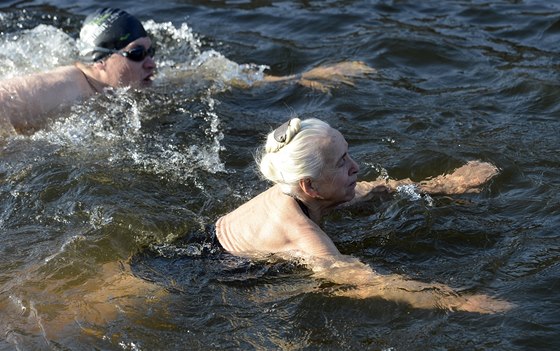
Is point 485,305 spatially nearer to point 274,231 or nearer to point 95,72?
point 274,231

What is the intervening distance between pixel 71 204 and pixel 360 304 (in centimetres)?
239

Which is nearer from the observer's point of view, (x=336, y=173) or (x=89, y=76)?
(x=336, y=173)

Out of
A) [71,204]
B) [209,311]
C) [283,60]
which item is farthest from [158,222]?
[283,60]

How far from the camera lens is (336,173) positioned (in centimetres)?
521

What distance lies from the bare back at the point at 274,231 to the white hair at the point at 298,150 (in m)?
0.21

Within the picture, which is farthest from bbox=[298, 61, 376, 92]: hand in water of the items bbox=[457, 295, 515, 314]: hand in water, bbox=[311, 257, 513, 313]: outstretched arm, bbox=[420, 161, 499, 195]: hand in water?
bbox=[457, 295, 515, 314]: hand in water

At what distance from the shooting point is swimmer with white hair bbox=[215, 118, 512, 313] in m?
5.06

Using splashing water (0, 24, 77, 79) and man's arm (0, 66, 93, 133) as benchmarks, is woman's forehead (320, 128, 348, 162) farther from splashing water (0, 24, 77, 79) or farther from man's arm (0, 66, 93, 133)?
splashing water (0, 24, 77, 79)

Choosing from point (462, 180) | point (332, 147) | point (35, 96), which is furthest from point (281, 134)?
point (35, 96)

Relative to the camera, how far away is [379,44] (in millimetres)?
9883

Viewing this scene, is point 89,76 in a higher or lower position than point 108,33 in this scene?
lower

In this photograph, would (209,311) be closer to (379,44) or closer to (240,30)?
(379,44)

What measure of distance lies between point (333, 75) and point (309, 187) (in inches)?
150

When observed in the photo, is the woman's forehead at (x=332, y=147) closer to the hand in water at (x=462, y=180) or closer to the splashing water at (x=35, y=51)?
the hand in water at (x=462, y=180)
